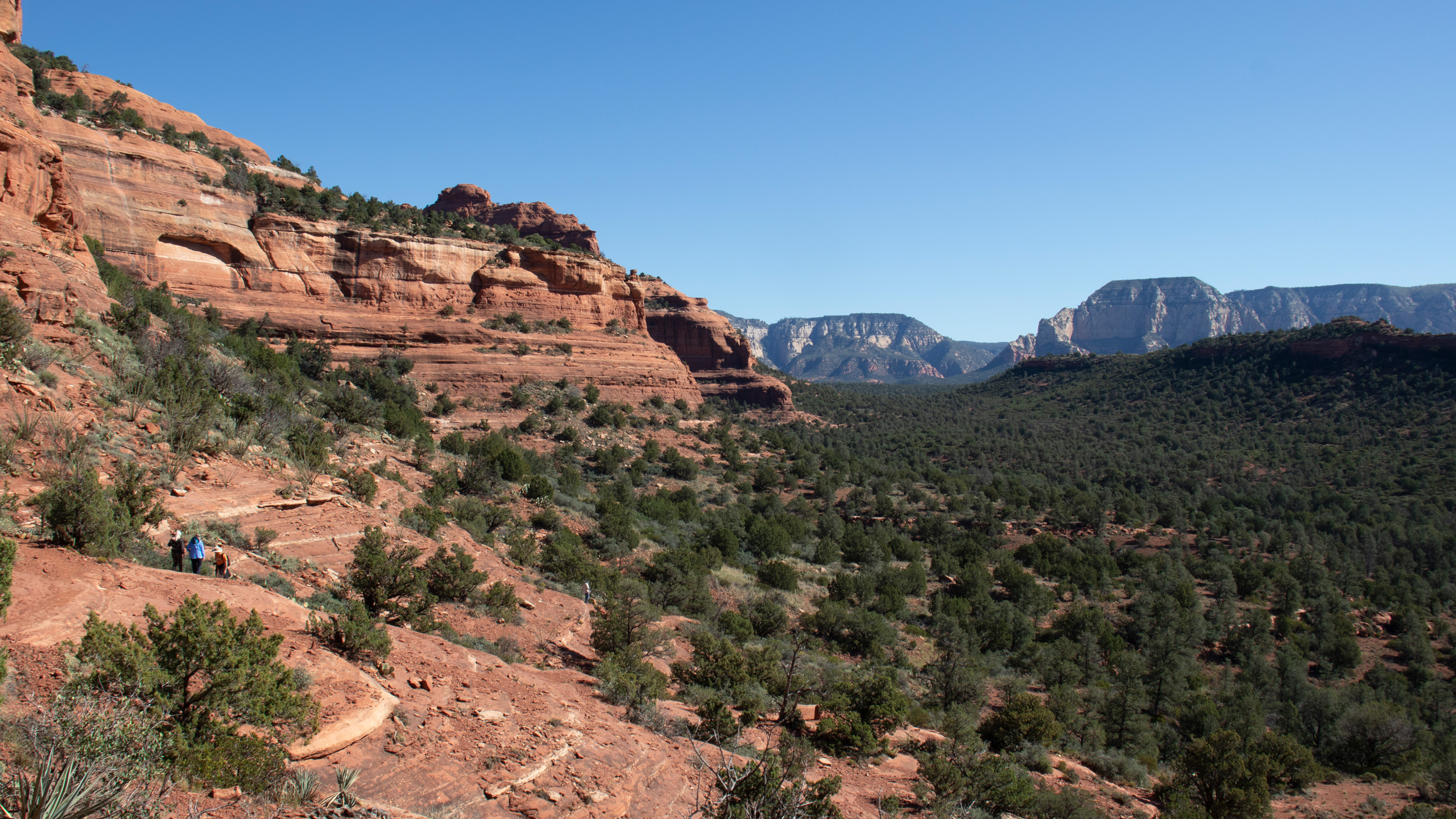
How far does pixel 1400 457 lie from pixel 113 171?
6948 cm

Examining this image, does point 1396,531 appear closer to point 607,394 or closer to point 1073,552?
point 1073,552

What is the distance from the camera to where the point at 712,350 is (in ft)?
201

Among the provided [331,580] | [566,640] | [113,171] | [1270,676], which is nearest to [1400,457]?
[1270,676]

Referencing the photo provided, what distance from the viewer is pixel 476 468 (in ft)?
67.3

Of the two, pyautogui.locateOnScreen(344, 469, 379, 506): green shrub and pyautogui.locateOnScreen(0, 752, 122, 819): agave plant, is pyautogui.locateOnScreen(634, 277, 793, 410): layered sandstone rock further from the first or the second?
pyautogui.locateOnScreen(0, 752, 122, 819): agave plant

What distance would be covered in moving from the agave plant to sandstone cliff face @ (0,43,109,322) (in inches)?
529

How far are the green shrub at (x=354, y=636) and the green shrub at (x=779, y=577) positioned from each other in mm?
15049

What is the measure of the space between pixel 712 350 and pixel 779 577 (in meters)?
41.6

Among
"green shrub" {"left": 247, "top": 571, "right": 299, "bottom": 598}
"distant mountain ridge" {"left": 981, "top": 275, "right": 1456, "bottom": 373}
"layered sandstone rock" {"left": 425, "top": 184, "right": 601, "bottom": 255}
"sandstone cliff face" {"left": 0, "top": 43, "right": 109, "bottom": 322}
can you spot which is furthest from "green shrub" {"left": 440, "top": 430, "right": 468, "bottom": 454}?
"distant mountain ridge" {"left": 981, "top": 275, "right": 1456, "bottom": 373}

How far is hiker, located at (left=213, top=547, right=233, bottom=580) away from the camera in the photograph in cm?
842

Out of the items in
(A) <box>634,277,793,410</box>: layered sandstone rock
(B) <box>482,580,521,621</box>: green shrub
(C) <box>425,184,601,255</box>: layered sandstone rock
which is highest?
(C) <box>425,184,601,255</box>: layered sandstone rock

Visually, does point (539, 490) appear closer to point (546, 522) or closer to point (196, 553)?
point (546, 522)

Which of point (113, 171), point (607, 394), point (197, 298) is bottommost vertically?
point (607, 394)

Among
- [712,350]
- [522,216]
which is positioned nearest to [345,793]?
[712,350]
